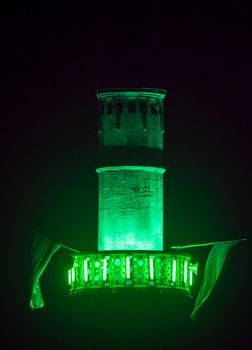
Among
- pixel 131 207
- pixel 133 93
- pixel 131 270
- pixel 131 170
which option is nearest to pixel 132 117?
pixel 133 93

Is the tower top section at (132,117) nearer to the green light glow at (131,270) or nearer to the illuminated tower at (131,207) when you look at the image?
the illuminated tower at (131,207)

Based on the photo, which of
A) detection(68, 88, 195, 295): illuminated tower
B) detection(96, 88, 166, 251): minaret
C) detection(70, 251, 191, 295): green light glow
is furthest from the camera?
detection(96, 88, 166, 251): minaret

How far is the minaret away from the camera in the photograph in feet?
233

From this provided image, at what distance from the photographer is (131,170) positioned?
7150cm

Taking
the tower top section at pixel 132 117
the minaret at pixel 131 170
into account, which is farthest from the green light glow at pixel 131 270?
the tower top section at pixel 132 117

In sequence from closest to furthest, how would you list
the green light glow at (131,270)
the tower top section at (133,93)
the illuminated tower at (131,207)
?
1. the green light glow at (131,270)
2. the illuminated tower at (131,207)
3. the tower top section at (133,93)

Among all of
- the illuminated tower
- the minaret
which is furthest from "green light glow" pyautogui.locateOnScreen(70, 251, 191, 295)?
the minaret

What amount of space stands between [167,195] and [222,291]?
18.1ft

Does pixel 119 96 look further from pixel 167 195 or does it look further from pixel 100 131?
pixel 167 195

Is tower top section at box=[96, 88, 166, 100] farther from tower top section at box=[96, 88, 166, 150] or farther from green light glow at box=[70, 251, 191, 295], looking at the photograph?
green light glow at box=[70, 251, 191, 295]

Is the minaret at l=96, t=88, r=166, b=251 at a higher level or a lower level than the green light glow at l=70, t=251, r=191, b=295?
higher

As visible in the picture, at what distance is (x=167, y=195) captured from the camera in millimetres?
78375

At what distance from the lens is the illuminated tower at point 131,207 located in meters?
69.6

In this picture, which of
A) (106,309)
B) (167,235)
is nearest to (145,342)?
(106,309)
